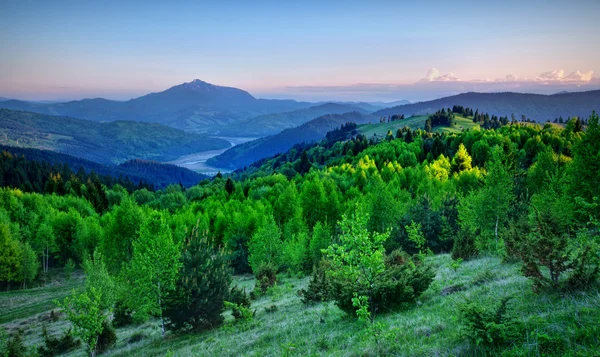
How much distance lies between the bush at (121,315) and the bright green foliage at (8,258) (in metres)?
38.4

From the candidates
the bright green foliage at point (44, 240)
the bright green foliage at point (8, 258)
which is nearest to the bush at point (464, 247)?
the bright green foliage at point (8, 258)

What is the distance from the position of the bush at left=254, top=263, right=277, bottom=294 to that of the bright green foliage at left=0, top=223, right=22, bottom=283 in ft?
161

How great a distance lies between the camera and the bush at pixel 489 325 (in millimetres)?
9047

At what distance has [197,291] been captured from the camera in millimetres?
23016

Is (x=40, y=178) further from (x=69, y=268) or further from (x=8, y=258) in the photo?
(x=8, y=258)

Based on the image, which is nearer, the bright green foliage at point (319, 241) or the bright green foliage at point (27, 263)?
the bright green foliage at point (319, 241)

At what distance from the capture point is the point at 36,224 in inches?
2901

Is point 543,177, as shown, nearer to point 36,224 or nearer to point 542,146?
point 542,146

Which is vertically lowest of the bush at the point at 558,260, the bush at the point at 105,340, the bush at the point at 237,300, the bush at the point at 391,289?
the bush at the point at 105,340

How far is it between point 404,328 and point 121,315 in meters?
30.8

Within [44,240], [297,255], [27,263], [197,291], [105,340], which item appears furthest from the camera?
[44,240]

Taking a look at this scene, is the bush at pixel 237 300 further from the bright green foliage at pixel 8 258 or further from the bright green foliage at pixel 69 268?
the bright green foliage at pixel 8 258

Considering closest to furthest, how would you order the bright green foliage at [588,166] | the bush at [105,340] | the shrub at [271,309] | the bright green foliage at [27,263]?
the bush at [105,340]
the shrub at [271,309]
the bright green foliage at [588,166]
the bright green foliage at [27,263]

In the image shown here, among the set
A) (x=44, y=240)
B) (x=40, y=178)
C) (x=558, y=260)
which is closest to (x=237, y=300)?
(x=558, y=260)
